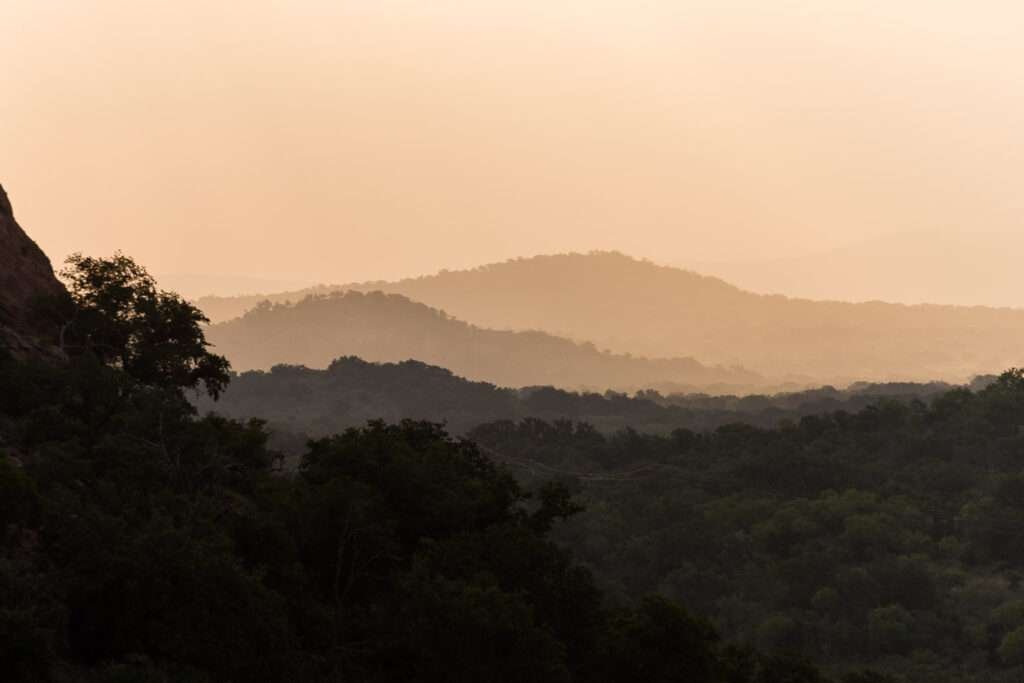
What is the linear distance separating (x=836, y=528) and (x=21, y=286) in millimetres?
48456

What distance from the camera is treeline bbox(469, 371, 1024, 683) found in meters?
69.4

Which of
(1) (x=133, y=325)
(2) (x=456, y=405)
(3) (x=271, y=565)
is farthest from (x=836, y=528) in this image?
(2) (x=456, y=405)

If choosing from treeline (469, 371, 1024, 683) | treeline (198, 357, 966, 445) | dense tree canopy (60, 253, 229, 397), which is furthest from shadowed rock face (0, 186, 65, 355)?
treeline (198, 357, 966, 445)

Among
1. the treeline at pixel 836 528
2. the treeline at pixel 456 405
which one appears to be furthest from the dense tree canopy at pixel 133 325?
the treeline at pixel 456 405

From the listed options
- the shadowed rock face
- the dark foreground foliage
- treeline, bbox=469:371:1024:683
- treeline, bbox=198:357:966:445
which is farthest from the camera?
treeline, bbox=198:357:966:445

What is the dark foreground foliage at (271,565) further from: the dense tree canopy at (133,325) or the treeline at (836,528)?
the treeline at (836,528)

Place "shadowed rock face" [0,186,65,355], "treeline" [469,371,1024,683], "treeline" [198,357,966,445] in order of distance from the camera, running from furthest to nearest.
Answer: "treeline" [198,357,966,445]
"treeline" [469,371,1024,683]
"shadowed rock face" [0,186,65,355]

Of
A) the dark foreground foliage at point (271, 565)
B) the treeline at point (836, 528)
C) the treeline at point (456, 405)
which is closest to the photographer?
the dark foreground foliage at point (271, 565)

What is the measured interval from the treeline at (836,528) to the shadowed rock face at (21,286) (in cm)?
3003

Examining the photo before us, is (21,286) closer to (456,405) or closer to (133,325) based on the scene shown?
(133,325)

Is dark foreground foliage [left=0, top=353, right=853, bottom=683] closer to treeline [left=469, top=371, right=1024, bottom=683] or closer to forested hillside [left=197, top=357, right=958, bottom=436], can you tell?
treeline [left=469, top=371, right=1024, bottom=683]

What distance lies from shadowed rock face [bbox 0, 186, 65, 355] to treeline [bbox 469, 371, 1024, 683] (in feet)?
98.5

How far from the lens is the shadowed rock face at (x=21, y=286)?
4572 centimetres

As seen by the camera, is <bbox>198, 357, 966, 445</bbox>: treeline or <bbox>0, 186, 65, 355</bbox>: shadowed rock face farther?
<bbox>198, 357, 966, 445</bbox>: treeline
